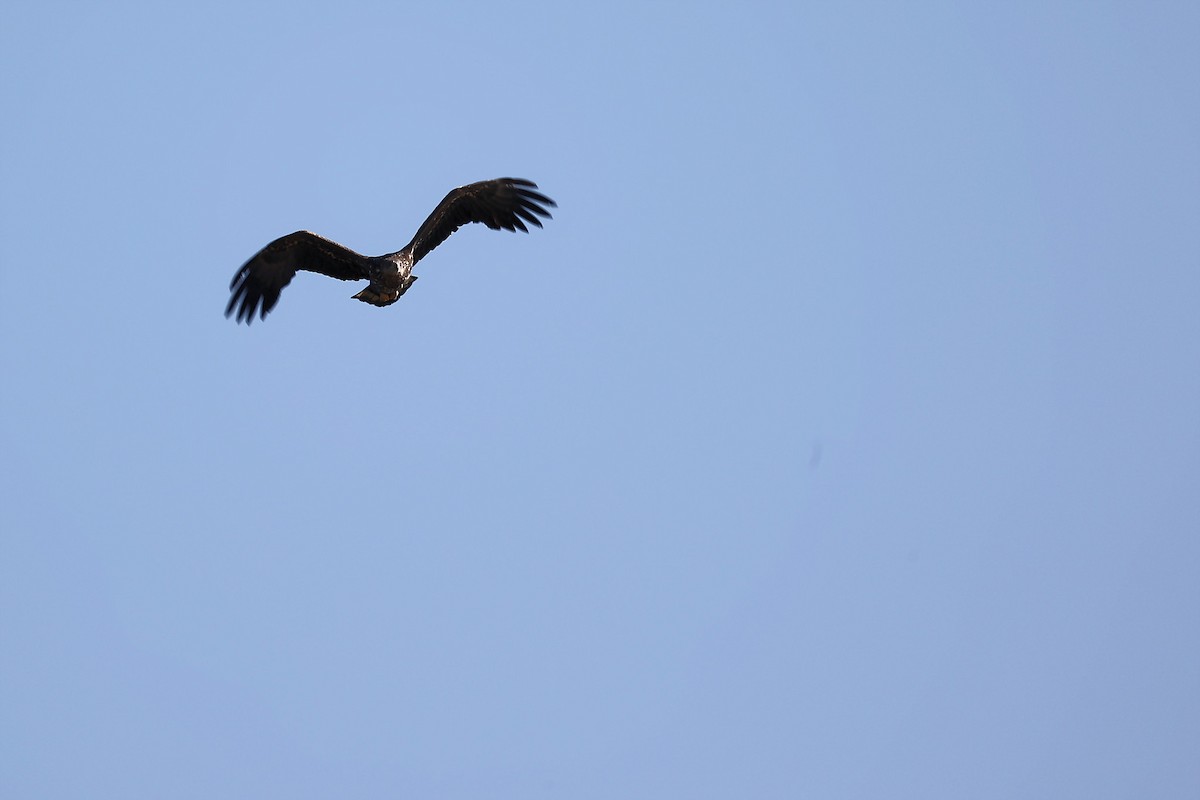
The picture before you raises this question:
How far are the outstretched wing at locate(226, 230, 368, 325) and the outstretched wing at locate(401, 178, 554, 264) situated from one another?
8.63 feet

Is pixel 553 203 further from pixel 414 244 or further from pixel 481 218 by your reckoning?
pixel 414 244

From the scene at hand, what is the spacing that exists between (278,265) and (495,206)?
4.58m

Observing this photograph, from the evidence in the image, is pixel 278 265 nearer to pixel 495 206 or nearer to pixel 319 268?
pixel 319 268

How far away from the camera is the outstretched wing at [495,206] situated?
1115 inches

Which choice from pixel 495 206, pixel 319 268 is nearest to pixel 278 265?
pixel 319 268

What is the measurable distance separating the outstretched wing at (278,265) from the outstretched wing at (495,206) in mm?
2631

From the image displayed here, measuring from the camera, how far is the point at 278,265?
26016 mm

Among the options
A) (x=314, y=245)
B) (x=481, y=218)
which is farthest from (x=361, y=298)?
(x=481, y=218)

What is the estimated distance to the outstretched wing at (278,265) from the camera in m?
25.7

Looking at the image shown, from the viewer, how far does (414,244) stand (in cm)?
2680

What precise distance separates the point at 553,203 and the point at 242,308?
637 centimetres

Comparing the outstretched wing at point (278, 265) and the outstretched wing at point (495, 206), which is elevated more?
the outstretched wing at point (495, 206)

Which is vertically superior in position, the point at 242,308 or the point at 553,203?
the point at 553,203

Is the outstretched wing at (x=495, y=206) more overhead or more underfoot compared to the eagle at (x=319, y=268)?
more overhead
